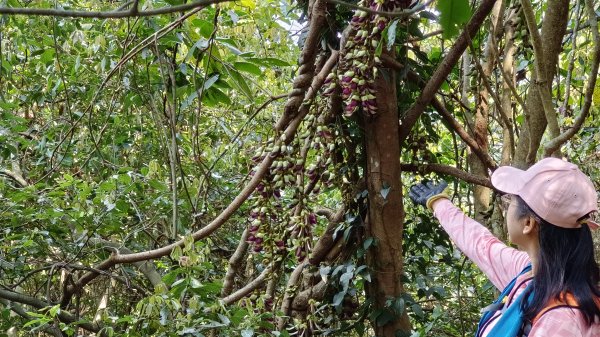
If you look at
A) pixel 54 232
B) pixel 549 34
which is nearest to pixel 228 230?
pixel 54 232

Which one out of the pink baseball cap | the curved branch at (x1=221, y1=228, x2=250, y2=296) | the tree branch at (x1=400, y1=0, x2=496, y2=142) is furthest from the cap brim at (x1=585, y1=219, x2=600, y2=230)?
the curved branch at (x1=221, y1=228, x2=250, y2=296)

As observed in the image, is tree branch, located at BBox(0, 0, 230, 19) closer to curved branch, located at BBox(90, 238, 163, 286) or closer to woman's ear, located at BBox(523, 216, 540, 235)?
woman's ear, located at BBox(523, 216, 540, 235)

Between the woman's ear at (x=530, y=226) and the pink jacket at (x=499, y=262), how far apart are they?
0.10 metres

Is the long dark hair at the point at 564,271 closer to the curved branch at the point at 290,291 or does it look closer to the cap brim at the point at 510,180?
the cap brim at the point at 510,180

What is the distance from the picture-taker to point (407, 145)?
7.11 feet

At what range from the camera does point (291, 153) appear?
6.24ft

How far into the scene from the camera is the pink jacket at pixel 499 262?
1.10 meters

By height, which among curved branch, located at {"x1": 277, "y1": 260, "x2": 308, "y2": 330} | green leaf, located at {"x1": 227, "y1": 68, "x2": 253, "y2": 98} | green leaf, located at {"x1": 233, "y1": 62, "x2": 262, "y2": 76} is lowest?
curved branch, located at {"x1": 277, "y1": 260, "x2": 308, "y2": 330}

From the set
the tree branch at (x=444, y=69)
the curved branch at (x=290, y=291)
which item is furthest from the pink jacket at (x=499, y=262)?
the curved branch at (x=290, y=291)

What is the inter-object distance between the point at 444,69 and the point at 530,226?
799 mm

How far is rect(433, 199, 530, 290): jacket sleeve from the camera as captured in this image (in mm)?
1464

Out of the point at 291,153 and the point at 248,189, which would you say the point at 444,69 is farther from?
the point at 248,189

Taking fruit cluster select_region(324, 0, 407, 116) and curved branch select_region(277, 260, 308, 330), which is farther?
curved branch select_region(277, 260, 308, 330)

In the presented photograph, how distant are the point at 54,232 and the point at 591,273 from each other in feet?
7.33
